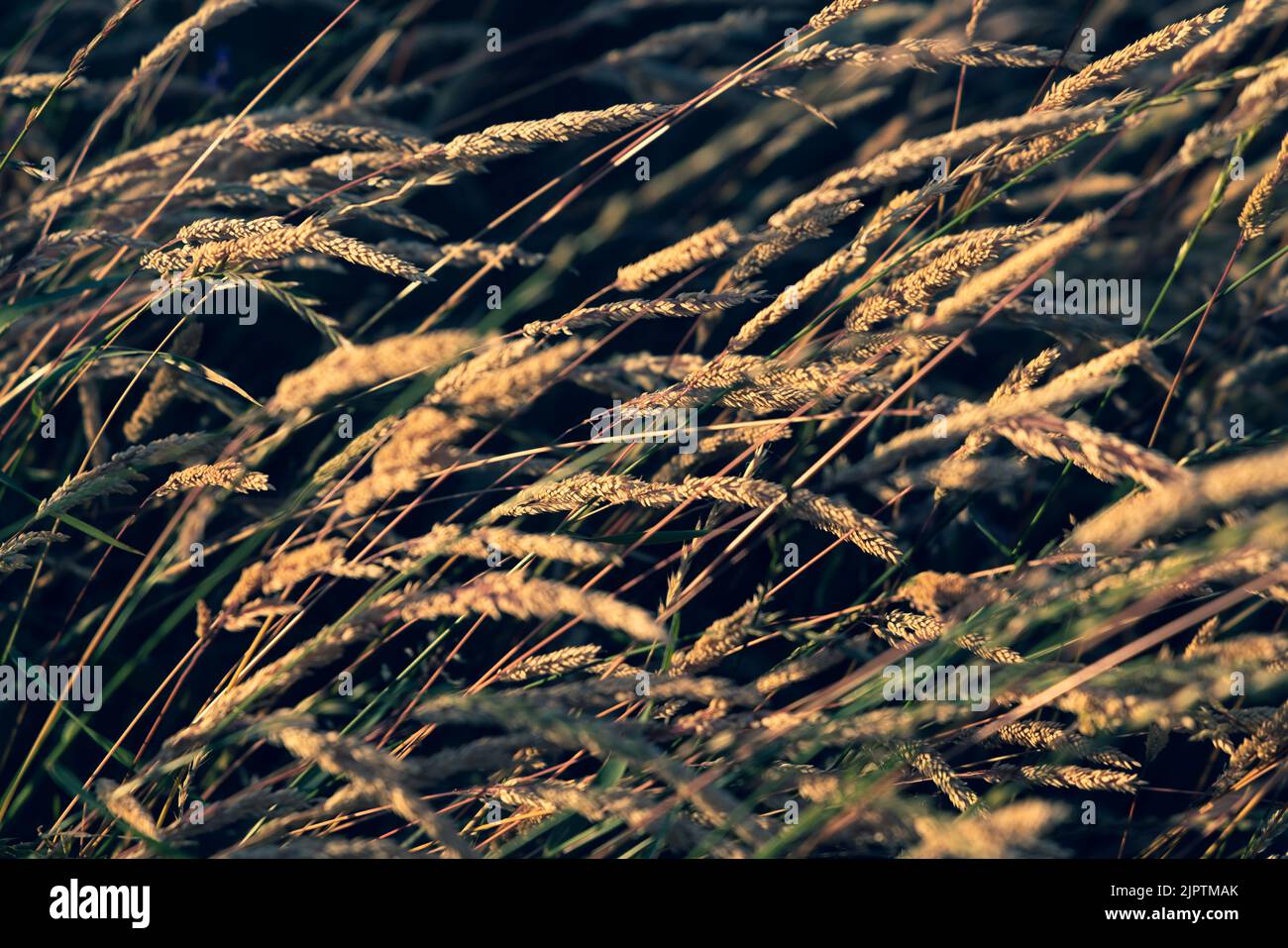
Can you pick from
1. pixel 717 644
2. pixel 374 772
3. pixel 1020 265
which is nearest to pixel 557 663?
pixel 717 644

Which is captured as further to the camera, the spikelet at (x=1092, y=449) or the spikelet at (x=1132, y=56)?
the spikelet at (x=1132, y=56)

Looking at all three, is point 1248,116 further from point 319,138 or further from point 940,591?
point 319,138

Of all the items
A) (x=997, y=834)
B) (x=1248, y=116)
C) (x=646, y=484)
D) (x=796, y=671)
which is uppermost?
(x=1248, y=116)

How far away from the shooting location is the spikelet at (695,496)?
109 cm

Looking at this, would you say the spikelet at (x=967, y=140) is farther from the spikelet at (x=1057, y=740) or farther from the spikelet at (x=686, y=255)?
the spikelet at (x=1057, y=740)

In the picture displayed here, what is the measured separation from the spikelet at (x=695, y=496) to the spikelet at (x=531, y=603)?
12 cm

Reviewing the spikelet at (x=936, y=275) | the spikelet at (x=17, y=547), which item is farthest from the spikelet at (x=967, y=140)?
the spikelet at (x=17, y=547)

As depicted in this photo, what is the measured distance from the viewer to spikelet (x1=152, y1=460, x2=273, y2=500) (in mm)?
1108

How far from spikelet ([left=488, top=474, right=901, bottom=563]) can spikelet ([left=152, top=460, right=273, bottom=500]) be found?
29 cm

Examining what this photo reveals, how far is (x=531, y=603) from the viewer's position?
0.87 metres

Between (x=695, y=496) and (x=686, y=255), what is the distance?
1.04ft

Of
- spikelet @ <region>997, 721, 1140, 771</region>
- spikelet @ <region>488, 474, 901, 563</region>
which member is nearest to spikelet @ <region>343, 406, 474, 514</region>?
spikelet @ <region>488, 474, 901, 563</region>

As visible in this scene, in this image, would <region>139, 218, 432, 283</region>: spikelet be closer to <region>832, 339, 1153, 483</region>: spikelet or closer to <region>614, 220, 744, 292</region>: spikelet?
<region>614, 220, 744, 292</region>: spikelet

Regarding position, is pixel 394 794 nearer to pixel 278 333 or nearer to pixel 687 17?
pixel 278 333
